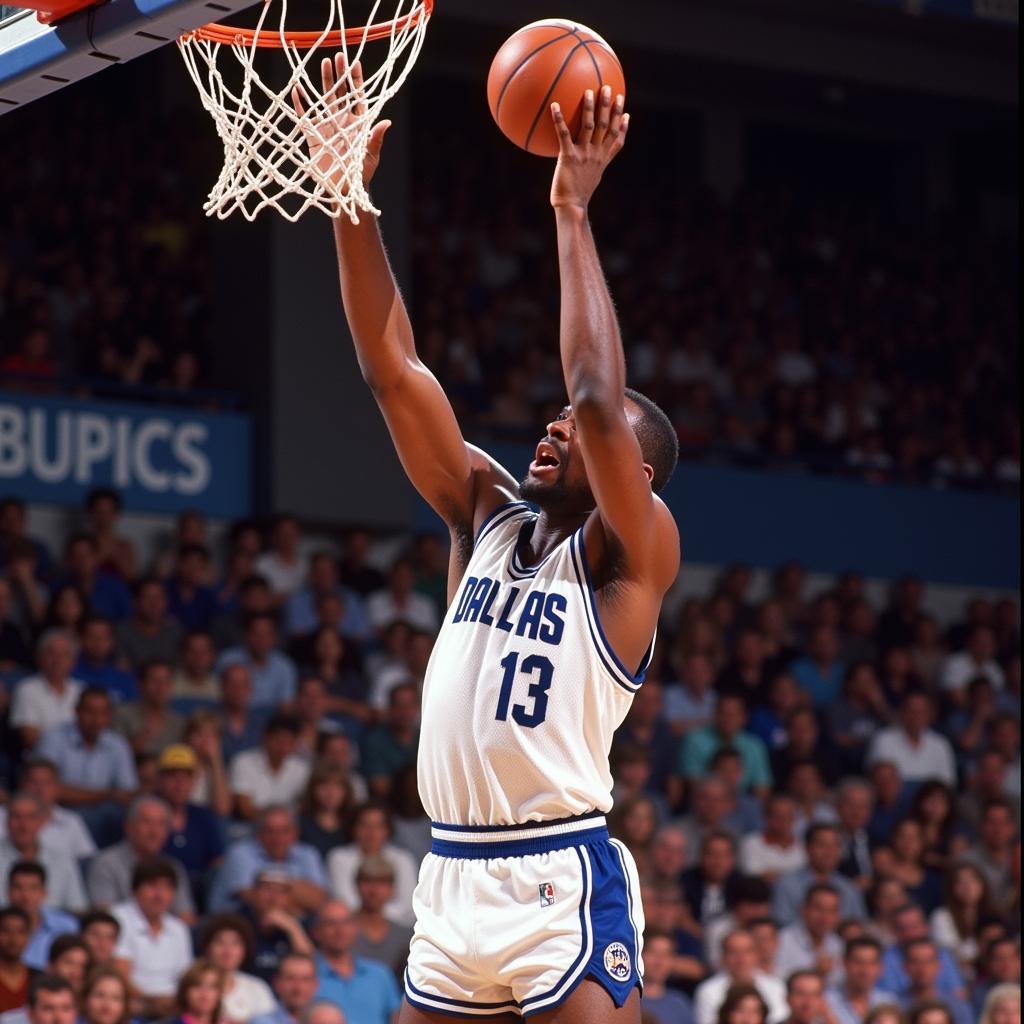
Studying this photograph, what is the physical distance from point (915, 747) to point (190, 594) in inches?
173

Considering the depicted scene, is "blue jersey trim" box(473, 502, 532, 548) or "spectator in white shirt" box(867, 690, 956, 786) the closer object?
"blue jersey trim" box(473, 502, 532, 548)

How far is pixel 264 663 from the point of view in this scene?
10266 mm

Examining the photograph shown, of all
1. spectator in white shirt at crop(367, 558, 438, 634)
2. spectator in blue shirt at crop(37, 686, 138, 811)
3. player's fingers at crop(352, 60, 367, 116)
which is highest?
player's fingers at crop(352, 60, 367, 116)

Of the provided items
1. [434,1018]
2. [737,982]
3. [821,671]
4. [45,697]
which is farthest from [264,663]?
[434,1018]

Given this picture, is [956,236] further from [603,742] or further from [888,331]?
[603,742]

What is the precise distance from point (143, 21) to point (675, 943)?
631cm

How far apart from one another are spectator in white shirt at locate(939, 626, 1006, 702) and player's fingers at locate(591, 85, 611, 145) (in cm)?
914

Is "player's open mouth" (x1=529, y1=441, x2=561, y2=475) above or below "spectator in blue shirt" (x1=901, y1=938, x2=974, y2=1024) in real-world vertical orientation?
above

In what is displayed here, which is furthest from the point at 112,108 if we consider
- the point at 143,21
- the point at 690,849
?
the point at 143,21

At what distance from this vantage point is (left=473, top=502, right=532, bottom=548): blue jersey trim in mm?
4445

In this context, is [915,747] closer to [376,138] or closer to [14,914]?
[14,914]

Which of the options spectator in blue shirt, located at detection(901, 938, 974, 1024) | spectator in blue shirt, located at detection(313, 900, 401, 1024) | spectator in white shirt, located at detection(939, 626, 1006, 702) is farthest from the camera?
spectator in white shirt, located at detection(939, 626, 1006, 702)

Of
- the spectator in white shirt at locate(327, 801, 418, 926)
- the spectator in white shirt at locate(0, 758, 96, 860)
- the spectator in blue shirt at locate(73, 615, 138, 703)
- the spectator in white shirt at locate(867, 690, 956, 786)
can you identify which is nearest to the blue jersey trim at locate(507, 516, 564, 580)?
the spectator in white shirt at locate(0, 758, 96, 860)

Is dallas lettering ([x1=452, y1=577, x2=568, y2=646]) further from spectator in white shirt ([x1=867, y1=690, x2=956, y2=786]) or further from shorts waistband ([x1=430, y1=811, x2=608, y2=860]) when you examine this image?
spectator in white shirt ([x1=867, y1=690, x2=956, y2=786])
